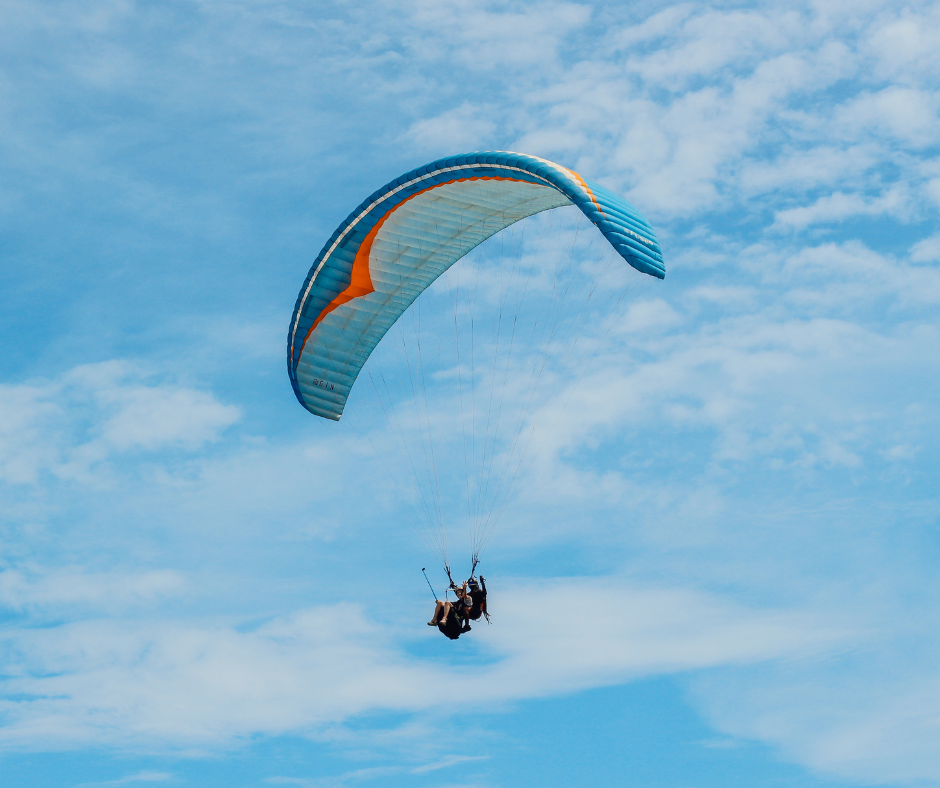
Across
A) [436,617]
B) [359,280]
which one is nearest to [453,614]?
[436,617]

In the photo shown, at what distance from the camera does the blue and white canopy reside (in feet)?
74.4

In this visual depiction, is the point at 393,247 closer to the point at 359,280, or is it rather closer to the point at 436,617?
the point at 359,280

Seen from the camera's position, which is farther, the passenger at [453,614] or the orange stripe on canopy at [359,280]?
the orange stripe on canopy at [359,280]

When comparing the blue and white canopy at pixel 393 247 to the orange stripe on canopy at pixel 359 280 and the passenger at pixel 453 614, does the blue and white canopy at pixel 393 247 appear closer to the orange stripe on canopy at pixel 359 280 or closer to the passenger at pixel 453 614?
the orange stripe on canopy at pixel 359 280

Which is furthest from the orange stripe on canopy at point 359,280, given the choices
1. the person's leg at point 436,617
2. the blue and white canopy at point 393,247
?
the person's leg at point 436,617

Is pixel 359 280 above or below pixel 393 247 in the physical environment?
below

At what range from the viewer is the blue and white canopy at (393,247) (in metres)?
22.7

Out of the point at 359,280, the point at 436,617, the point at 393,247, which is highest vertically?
the point at 393,247

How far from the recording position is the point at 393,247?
24750 mm

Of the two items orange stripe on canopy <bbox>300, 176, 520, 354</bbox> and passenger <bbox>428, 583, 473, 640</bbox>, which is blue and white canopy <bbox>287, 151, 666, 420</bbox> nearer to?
orange stripe on canopy <bbox>300, 176, 520, 354</bbox>

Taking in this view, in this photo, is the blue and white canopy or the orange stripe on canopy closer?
the blue and white canopy

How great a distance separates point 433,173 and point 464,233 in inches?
86.0

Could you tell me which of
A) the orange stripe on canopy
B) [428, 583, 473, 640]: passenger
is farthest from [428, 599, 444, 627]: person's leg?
the orange stripe on canopy

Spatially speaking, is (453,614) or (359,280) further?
(359,280)
